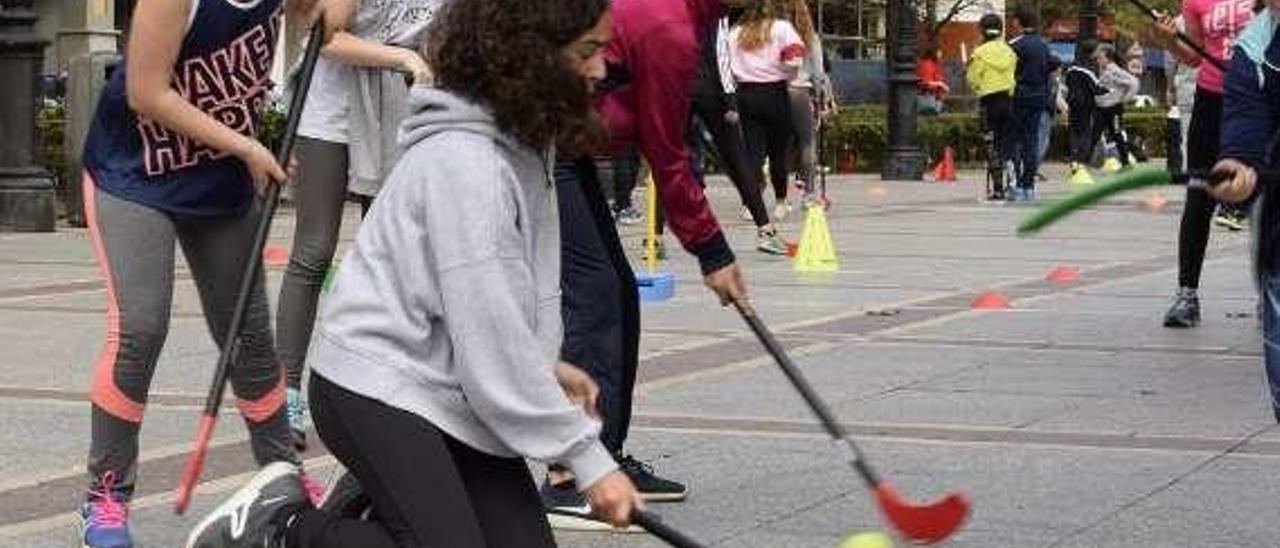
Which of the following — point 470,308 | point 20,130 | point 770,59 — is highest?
point 470,308

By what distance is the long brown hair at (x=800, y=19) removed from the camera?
59.2 ft

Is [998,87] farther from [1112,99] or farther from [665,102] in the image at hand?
[665,102]

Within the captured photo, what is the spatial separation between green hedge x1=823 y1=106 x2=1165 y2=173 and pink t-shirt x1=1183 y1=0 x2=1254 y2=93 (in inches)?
701

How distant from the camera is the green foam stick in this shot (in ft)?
14.1

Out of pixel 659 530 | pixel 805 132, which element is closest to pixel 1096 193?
pixel 659 530

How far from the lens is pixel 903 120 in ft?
86.4

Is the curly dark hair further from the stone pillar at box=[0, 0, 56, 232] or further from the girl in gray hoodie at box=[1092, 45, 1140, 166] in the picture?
the girl in gray hoodie at box=[1092, 45, 1140, 166]

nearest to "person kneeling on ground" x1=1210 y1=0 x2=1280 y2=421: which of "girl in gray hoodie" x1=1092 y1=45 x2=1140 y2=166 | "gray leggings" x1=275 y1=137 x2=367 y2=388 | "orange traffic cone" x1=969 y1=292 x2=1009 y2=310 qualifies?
Answer: "gray leggings" x1=275 y1=137 x2=367 y2=388

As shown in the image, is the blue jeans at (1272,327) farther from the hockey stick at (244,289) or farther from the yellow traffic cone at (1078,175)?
the yellow traffic cone at (1078,175)

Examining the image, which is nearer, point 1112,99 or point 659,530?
point 659,530

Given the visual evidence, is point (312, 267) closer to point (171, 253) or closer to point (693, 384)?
point (171, 253)

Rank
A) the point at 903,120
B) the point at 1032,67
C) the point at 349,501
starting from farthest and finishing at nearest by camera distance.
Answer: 1. the point at 903,120
2. the point at 1032,67
3. the point at 349,501

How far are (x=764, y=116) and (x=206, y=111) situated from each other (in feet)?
36.7

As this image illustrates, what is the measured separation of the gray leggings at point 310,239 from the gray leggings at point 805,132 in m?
10.2
